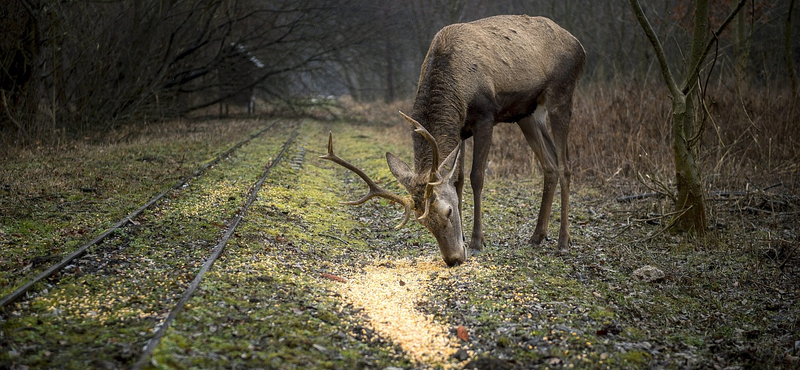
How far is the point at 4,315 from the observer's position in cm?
423

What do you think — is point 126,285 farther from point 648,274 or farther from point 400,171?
point 648,274

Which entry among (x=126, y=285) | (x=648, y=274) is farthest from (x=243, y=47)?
(x=648, y=274)

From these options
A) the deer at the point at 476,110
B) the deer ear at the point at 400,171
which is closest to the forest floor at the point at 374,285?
the deer at the point at 476,110

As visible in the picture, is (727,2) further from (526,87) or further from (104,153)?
(104,153)

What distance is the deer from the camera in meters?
6.07

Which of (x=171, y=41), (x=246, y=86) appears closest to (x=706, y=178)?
(x=171, y=41)

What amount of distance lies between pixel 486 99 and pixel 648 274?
8.52 ft

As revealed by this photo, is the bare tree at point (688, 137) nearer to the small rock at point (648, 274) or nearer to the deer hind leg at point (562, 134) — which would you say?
the deer hind leg at point (562, 134)

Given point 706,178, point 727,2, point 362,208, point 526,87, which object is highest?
point 727,2

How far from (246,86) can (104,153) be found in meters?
12.5

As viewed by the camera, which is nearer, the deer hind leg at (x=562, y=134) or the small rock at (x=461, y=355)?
the small rock at (x=461, y=355)

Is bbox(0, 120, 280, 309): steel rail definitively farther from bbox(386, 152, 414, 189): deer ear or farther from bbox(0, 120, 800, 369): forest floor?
bbox(386, 152, 414, 189): deer ear

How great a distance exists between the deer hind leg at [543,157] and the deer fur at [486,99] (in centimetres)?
1

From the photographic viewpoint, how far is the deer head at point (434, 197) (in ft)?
19.3
